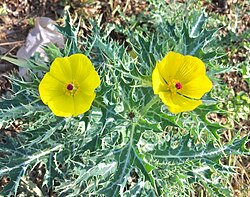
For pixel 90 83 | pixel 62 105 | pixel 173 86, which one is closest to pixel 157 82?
pixel 173 86

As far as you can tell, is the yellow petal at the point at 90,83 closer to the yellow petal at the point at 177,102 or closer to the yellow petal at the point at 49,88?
the yellow petal at the point at 49,88

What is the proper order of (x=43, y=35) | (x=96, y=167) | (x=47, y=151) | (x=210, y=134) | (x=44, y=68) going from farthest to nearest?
1. (x=43, y=35)
2. (x=47, y=151)
3. (x=96, y=167)
4. (x=210, y=134)
5. (x=44, y=68)

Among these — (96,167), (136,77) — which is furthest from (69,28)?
(96,167)

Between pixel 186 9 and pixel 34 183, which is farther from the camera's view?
pixel 186 9

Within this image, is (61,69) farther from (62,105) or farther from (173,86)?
(173,86)

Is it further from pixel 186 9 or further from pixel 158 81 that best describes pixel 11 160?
pixel 186 9

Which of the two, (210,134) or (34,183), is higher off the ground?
(210,134)

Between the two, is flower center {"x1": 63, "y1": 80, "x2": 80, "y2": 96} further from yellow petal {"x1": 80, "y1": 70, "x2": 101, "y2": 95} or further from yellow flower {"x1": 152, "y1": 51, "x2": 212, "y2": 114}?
yellow flower {"x1": 152, "y1": 51, "x2": 212, "y2": 114}
